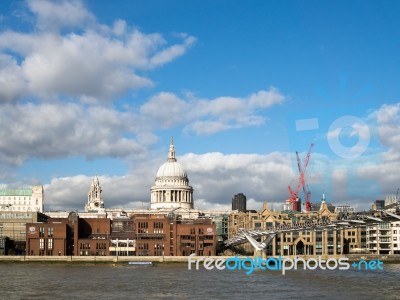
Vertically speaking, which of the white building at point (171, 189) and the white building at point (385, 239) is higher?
the white building at point (171, 189)

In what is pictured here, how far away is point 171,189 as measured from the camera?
18588cm

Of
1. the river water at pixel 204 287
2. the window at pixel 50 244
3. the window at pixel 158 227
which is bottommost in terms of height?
the river water at pixel 204 287

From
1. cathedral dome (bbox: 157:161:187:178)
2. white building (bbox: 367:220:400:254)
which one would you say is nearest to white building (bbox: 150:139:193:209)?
cathedral dome (bbox: 157:161:187:178)

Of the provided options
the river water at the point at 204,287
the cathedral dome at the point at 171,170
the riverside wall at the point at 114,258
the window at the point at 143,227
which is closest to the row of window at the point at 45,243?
the riverside wall at the point at 114,258

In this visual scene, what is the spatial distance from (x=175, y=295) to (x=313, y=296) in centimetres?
953

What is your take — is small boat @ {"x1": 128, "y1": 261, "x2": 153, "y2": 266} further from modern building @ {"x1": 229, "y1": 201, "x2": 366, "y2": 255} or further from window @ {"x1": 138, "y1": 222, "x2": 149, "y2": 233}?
modern building @ {"x1": 229, "y1": 201, "x2": 366, "y2": 255}

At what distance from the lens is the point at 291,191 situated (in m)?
173

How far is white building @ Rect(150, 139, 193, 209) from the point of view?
611 ft

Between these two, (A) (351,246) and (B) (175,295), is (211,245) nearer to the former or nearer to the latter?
(A) (351,246)

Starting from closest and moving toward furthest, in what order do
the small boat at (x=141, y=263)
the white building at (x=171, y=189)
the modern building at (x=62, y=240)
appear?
the small boat at (x=141, y=263) < the modern building at (x=62, y=240) < the white building at (x=171, y=189)

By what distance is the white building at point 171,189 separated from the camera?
611 ft

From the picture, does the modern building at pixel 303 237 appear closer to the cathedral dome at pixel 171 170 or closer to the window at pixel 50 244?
the window at pixel 50 244

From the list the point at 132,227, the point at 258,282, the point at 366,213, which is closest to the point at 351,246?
the point at 132,227

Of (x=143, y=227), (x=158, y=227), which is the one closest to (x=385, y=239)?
(x=158, y=227)
